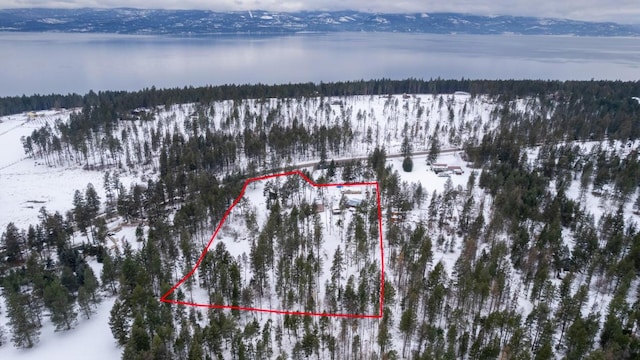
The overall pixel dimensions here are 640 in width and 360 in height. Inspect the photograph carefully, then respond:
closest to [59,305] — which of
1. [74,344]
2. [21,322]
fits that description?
[21,322]

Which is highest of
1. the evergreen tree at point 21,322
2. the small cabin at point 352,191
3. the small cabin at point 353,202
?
the small cabin at point 352,191

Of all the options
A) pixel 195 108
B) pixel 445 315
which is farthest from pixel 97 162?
pixel 445 315

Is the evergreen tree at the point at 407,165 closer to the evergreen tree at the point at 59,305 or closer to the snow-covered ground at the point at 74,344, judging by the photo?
the snow-covered ground at the point at 74,344

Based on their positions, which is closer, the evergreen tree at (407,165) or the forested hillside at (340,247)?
the forested hillside at (340,247)

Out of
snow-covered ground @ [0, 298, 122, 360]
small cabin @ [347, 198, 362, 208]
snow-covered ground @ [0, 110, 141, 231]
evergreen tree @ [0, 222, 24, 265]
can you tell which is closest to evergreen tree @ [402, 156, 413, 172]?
small cabin @ [347, 198, 362, 208]

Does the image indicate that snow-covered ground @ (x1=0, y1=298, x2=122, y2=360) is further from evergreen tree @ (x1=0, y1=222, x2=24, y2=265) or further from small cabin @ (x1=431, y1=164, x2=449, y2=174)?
small cabin @ (x1=431, y1=164, x2=449, y2=174)

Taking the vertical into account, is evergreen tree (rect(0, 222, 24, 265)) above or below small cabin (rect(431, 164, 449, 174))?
below

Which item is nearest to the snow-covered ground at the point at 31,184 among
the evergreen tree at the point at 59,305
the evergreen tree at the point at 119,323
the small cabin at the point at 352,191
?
the evergreen tree at the point at 59,305

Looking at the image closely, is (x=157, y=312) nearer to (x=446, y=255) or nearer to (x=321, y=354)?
(x=321, y=354)
